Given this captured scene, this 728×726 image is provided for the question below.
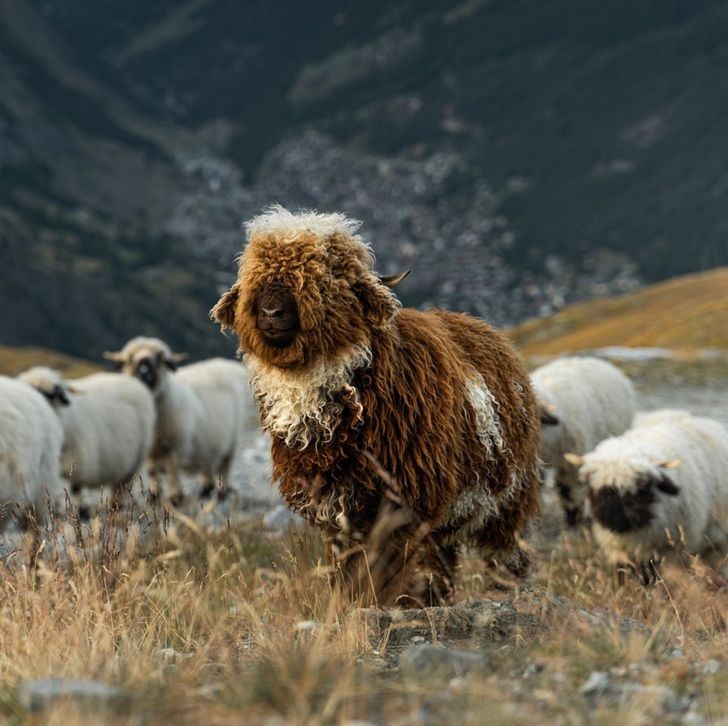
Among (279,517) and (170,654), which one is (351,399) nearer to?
(170,654)

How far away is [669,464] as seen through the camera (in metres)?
9.21

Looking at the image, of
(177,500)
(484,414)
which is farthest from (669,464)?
(177,500)

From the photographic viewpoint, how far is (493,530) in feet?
24.3

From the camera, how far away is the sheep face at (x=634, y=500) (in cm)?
912

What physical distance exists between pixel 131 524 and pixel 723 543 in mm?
5849

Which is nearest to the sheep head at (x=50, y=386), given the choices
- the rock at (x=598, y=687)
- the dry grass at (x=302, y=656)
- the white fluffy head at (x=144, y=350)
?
the white fluffy head at (x=144, y=350)

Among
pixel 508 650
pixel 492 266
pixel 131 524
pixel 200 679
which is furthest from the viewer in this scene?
pixel 492 266

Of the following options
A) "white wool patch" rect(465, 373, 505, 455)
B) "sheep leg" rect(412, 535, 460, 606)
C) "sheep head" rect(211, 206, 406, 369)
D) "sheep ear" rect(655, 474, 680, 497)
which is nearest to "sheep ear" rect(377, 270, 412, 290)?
"sheep head" rect(211, 206, 406, 369)

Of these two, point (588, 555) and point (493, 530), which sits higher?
point (493, 530)

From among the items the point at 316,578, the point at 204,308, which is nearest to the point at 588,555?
the point at 316,578

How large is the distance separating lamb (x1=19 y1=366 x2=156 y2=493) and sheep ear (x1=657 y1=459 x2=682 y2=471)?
707cm

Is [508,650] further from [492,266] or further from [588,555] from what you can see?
[492,266]

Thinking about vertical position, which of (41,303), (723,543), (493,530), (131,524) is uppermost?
(41,303)

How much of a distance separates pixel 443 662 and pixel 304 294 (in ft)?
9.34
